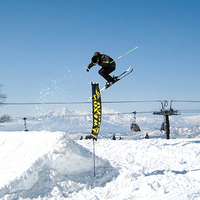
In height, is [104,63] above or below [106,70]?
above

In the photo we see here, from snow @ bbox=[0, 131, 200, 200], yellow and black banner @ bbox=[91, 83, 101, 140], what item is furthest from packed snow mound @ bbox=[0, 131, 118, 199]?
yellow and black banner @ bbox=[91, 83, 101, 140]

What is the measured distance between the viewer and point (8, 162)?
8.72 meters

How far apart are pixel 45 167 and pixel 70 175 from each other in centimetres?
119

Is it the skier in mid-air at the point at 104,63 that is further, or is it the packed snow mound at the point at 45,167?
the skier in mid-air at the point at 104,63

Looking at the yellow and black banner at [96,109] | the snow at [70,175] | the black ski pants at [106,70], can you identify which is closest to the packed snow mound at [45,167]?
the snow at [70,175]

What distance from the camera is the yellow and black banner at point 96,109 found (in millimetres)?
9852

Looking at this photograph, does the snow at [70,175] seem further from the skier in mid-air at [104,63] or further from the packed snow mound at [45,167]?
the skier in mid-air at [104,63]

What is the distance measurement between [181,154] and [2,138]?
39.8 feet

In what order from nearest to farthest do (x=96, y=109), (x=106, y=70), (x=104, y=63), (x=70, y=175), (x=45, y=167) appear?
(x=45, y=167) < (x=70, y=175) < (x=104, y=63) < (x=96, y=109) < (x=106, y=70)

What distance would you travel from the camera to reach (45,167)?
331 inches

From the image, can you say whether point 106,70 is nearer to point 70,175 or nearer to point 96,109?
point 96,109

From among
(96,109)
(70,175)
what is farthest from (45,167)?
(96,109)

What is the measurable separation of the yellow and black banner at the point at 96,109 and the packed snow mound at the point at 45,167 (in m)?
1.33

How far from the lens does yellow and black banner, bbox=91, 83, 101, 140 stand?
9852mm
